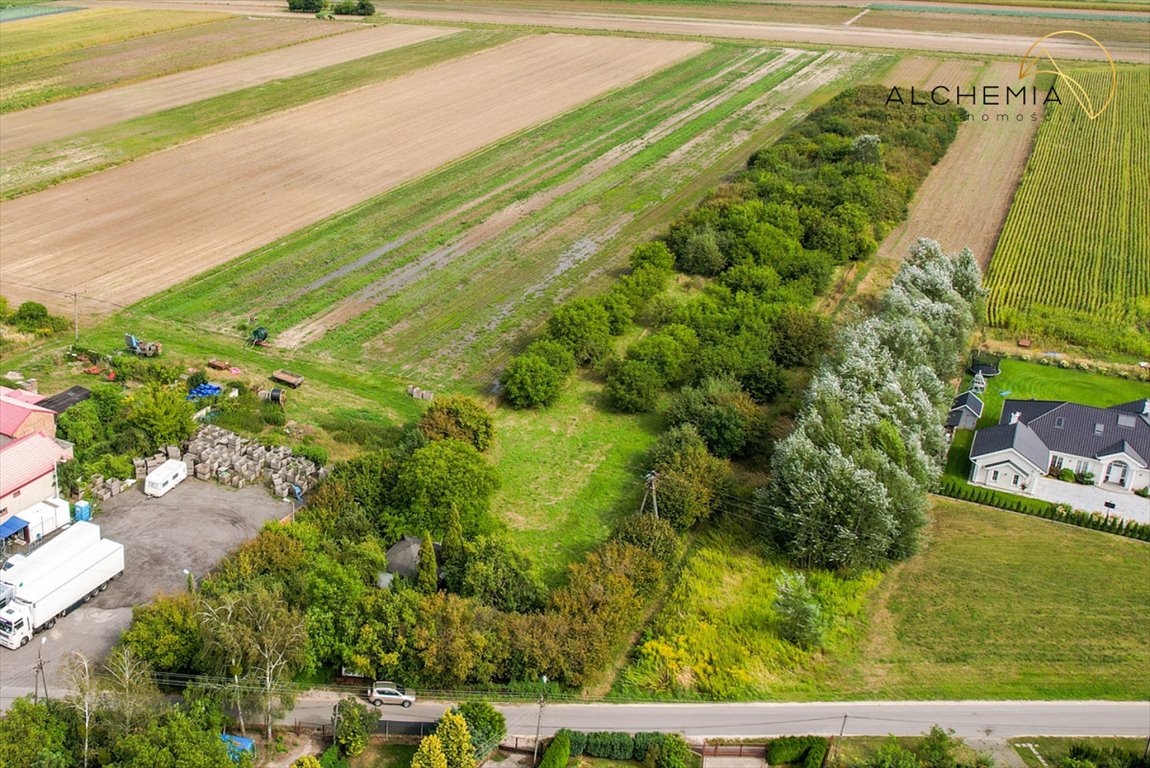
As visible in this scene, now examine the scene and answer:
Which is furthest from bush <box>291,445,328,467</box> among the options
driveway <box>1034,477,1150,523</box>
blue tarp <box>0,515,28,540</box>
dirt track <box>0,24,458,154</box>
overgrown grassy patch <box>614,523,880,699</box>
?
dirt track <box>0,24,458,154</box>

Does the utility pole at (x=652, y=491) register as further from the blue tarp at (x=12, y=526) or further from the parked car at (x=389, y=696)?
the blue tarp at (x=12, y=526)

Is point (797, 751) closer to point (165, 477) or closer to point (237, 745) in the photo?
point (237, 745)

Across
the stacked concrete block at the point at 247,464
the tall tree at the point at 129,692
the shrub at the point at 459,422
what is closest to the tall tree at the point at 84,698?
the tall tree at the point at 129,692

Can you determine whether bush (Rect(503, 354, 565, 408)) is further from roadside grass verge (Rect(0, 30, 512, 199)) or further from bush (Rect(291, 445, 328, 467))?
roadside grass verge (Rect(0, 30, 512, 199))

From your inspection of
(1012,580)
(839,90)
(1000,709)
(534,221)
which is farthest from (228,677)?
(839,90)

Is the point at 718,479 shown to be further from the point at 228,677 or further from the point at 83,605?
the point at 83,605

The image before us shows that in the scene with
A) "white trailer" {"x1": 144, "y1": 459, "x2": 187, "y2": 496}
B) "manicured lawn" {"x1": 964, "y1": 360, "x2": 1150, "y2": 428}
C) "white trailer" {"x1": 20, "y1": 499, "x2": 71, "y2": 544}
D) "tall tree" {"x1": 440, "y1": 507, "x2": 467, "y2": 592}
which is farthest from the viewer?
"manicured lawn" {"x1": 964, "y1": 360, "x2": 1150, "y2": 428}

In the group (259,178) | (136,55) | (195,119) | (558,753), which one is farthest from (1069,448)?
(136,55)
